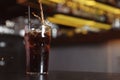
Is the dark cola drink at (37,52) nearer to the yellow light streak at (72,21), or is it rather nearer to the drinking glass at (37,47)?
the drinking glass at (37,47)

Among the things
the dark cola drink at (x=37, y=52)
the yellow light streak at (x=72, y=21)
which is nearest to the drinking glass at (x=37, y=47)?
the dark cola drink at (x=37, y=52)

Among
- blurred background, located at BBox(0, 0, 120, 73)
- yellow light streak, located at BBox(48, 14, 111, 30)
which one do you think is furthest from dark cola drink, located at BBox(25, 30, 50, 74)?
yellow light streak, located at BBox(48, 14, 111, 30)

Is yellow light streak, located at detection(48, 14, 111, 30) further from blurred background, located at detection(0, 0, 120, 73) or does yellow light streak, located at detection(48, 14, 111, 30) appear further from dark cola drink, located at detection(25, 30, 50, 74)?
dark cola drink, located at detection(25, 30, 50, 74)

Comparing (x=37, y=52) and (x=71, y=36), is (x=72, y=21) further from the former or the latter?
(x=37, y=52)

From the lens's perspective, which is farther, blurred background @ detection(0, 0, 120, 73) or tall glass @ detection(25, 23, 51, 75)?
blurred background @ detection(0, 0, 120, 73)

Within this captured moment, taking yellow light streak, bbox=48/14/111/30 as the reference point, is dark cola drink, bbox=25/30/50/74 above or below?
below

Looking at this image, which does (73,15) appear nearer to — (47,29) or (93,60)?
(93,60)

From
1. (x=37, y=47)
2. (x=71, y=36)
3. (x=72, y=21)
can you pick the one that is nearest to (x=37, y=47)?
(x=37, y=47)
